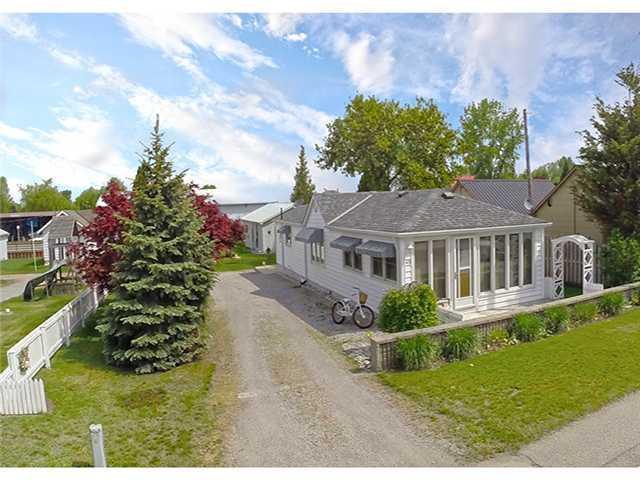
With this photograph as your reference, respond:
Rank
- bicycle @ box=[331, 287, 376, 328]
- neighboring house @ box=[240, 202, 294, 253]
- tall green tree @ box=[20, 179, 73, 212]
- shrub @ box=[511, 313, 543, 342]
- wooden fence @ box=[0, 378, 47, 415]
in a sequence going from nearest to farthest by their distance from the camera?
wooden fence @ box=[0, 378, 47, 415] < shrub @ box=[511, 313, 543, 342] < bicycle @ box=[331, 287, 376, 328] < neighboring house @ box=[240, 202, 294, 253] < tall green tree @ box=[20, 179, 73, 212]

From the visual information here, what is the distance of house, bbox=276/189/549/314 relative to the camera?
492 inches

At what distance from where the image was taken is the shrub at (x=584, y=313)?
1144cm

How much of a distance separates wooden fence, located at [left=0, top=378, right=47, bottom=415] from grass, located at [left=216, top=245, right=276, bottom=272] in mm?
18789

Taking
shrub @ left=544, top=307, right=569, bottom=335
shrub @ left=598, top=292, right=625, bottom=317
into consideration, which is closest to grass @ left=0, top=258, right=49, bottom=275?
shrub @ left=544, top=307, right=569, bottom=335

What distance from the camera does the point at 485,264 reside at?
526 inches

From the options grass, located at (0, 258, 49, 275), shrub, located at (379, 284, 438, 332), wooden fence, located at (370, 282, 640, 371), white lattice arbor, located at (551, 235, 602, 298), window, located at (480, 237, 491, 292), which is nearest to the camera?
wooden fence, located at (370, 282, 640, 371)

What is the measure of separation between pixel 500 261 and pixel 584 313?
2845mm

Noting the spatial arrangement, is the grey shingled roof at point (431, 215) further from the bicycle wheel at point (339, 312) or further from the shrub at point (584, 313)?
the shrub at point (584, 313)

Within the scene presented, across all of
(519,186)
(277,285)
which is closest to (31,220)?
(277,285)

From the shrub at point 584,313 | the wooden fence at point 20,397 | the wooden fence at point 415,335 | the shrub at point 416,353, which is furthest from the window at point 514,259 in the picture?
the wooden fence at point 20,397

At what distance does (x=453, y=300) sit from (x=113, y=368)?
928cm

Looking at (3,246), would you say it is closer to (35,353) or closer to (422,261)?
(35,353)

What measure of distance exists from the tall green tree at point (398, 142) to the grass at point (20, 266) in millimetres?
26455

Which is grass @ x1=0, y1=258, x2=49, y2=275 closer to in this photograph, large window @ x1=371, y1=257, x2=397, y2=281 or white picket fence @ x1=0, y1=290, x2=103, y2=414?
white picket fence @ x1=0, y1=290, x2=103, y2=414
